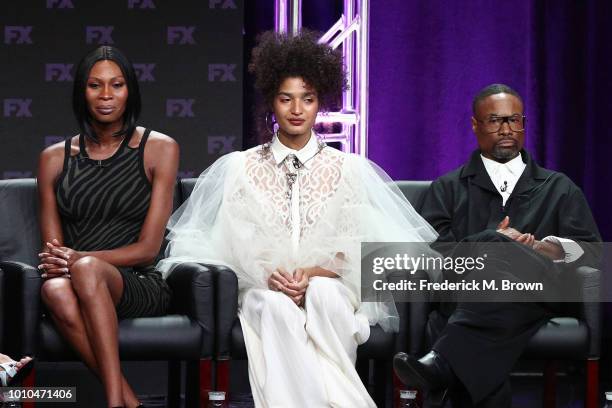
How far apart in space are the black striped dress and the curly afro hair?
0.64 meters

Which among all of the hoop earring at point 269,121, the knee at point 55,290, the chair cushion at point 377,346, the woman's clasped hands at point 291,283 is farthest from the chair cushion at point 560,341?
the knee at point 55,290

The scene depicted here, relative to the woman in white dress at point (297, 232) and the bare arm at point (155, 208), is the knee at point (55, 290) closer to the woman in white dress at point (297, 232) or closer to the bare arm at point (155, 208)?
the bare arm at point (155, 208)

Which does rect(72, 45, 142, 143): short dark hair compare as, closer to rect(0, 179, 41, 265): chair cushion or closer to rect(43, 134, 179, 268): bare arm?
rect(43, 134, 179, 268): bare arm

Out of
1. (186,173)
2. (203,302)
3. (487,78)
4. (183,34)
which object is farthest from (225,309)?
(487,78)

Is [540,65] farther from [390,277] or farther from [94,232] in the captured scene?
[94,232]

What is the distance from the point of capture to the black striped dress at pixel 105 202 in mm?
4402

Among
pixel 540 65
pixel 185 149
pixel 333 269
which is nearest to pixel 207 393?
pixel 333 269

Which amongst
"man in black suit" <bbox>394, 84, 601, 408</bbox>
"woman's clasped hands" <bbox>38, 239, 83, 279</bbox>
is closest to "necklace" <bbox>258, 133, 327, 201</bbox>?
"man in black suit" <bbox>394, 84, 601, 408</bbox>

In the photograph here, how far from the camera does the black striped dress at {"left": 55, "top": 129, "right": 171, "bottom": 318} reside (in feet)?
14.4

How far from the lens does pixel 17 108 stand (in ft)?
18.3

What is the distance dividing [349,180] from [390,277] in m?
0.48

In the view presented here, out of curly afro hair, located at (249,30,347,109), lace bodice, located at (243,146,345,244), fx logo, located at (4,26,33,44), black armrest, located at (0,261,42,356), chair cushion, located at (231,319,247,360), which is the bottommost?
chair cushion, located at (231,319,247,360)

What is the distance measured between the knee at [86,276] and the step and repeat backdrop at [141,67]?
68.2 inches

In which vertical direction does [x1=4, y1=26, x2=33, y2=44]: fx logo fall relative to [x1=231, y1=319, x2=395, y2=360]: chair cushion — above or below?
above
